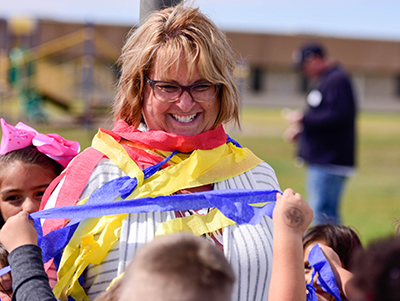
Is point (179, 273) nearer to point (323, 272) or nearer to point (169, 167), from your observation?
point (169, 167)

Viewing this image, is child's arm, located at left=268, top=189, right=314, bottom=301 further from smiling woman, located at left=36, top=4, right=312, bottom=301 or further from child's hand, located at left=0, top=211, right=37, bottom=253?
child's hand, located at left=0, top=211, right=37, bottom=253

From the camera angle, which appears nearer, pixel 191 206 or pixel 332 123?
pixel 191 206

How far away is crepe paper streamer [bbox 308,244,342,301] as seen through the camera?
85.7 inches

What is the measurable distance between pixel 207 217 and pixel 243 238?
0.16m

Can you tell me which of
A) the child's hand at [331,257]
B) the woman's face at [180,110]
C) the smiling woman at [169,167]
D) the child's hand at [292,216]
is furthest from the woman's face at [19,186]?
the child's hand at [331,257]

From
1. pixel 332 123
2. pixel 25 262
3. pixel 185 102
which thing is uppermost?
pixel 185 102

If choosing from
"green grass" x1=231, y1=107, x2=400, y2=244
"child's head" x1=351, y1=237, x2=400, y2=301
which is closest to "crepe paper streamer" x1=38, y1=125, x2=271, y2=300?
"child's head" x1=351, y1=237, x2=400, y2=301

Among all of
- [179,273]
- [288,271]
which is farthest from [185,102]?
[179,273]

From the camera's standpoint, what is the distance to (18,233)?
182 centimetres

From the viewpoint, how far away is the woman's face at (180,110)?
2100 mm

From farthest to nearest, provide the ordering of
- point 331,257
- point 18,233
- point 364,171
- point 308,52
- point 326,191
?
point 364,171
point 308,52
point 326,191
point 331,257
point 18,233

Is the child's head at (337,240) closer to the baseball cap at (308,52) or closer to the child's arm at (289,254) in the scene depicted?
the child's arm at (289,254)

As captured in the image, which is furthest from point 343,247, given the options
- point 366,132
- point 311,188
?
point 366,132

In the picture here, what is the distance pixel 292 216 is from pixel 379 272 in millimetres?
672
